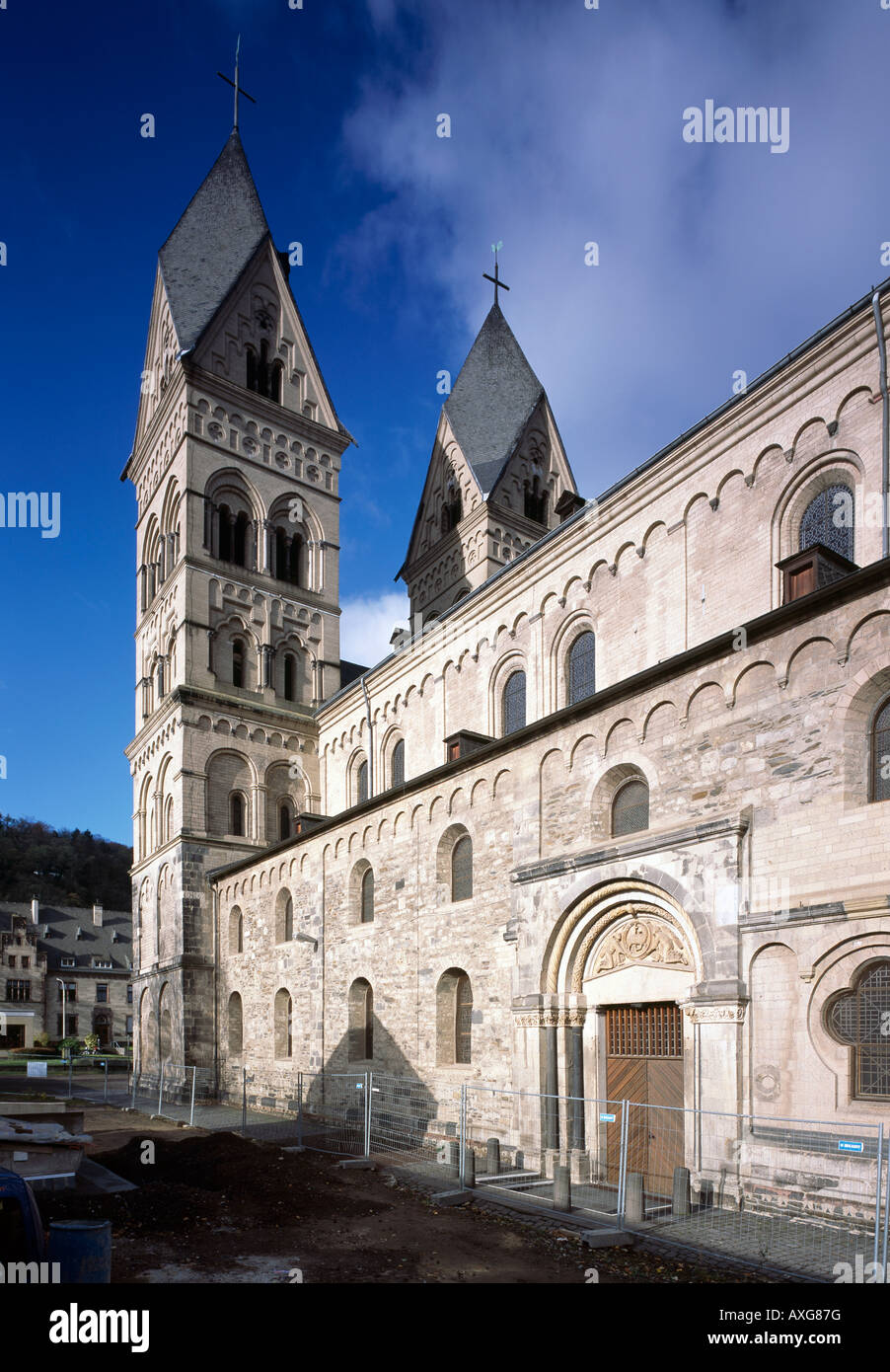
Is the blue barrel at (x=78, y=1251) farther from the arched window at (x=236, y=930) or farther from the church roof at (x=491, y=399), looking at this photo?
the church roof at (x=491, y=399)

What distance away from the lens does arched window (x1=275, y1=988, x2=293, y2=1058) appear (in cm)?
2692

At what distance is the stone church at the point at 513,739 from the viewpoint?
11.9 metres

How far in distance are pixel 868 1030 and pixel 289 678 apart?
28173 millimetres

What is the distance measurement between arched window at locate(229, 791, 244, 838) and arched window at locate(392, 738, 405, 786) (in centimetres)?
687

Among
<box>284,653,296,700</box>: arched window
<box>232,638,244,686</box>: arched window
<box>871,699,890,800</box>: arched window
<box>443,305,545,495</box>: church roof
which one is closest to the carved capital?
<box>871,699,890,800</box>: arched window

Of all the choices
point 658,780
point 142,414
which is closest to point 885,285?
point 658,780

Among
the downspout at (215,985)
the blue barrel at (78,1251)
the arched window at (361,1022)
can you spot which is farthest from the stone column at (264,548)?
the blue barrel at (78,1251)

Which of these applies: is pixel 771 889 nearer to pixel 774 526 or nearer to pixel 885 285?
pixel 774 526

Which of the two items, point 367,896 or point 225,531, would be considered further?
point 225,531

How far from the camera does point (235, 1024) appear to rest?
30.3m

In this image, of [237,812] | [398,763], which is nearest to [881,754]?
[398,763]

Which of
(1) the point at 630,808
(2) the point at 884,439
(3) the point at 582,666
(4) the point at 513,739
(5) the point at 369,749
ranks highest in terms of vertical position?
(2) the point at 884,439

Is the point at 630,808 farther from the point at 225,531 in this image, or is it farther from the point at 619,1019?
the point at 225,531
